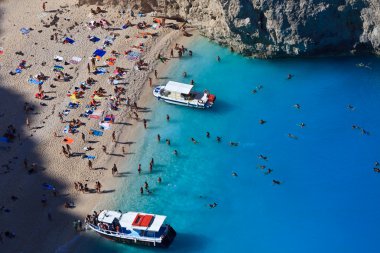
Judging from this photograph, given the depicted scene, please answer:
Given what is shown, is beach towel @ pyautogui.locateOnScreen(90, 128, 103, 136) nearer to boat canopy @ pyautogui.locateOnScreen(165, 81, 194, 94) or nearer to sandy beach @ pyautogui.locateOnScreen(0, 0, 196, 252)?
sandy beach @ pyautogui.locateOnScreen(0, 0, 196, 252)

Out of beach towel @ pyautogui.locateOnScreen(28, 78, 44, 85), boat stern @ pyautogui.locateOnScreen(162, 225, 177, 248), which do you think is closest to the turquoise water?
boat stern @ pyautogui.locateOnScreen(162, 225, 177, 248)

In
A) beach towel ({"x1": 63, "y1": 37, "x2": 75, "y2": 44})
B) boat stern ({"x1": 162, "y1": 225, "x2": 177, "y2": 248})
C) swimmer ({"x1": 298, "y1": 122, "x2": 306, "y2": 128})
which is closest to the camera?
boat stern ({"x1": 162, "y1": 225, "x2": 177, "y2": 248})

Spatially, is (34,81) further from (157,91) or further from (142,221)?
(142,221)

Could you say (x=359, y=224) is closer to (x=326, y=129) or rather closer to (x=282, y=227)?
(x=282, y=227)

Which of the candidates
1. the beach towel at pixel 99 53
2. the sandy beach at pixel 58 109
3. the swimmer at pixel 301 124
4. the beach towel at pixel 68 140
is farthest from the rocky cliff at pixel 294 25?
the beach towel at pixel 68 140

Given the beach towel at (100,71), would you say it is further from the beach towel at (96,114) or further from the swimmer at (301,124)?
the swimmer at (301,124)

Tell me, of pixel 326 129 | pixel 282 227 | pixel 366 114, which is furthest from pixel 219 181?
pixel 366 114
